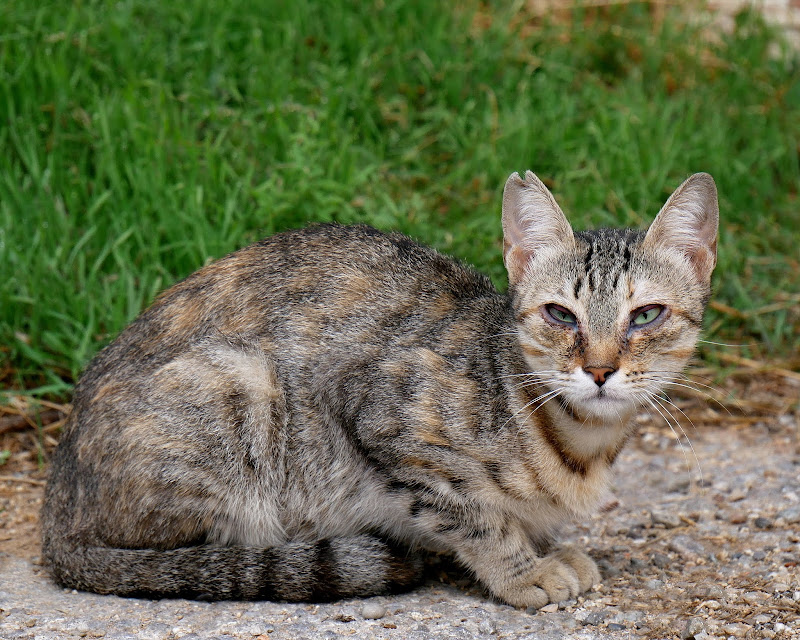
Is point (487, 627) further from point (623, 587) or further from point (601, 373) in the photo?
point (601, 373)

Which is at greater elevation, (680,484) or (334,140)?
(334,140)

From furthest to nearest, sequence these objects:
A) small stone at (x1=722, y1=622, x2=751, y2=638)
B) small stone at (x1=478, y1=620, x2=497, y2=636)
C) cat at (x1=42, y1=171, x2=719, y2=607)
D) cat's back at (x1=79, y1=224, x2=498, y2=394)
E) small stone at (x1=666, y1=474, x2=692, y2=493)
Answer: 1. small stone at (x1=666, y1=474, x2=692, y2=493)
2. cat's back at (x1=79, y1=224, x2=498, y2=394)
3. cat at (x1=42, y1=171, x2=719, y2=607)
4. small stone at (x1=478, y1=620, x2=497, y2=636)
5. small stone at (x1=722, y1=622, x2=751, y2=638)

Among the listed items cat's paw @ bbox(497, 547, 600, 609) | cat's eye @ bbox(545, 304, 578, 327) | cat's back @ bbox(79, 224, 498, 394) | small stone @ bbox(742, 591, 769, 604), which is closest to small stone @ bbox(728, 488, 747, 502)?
small stone @ bbox(742, 591, 769, 604)

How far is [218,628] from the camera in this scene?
141 inches

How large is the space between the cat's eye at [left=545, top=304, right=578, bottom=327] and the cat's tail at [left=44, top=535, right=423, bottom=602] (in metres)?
1.07

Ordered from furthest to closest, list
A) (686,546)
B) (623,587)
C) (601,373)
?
(686,546), (623,587), (601,373)

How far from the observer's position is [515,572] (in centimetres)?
391

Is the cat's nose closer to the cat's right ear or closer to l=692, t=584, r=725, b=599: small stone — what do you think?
the cat's right ear

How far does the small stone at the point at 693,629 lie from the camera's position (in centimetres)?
352

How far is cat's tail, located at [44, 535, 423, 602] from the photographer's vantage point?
378cm

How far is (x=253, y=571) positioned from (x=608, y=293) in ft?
5.33

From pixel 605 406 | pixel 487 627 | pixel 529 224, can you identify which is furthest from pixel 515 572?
pixel 529 224

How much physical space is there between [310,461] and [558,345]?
1.08 metres

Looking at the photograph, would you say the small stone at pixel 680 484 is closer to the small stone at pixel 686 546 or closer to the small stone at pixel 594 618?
the small stone at pixel 686 546
